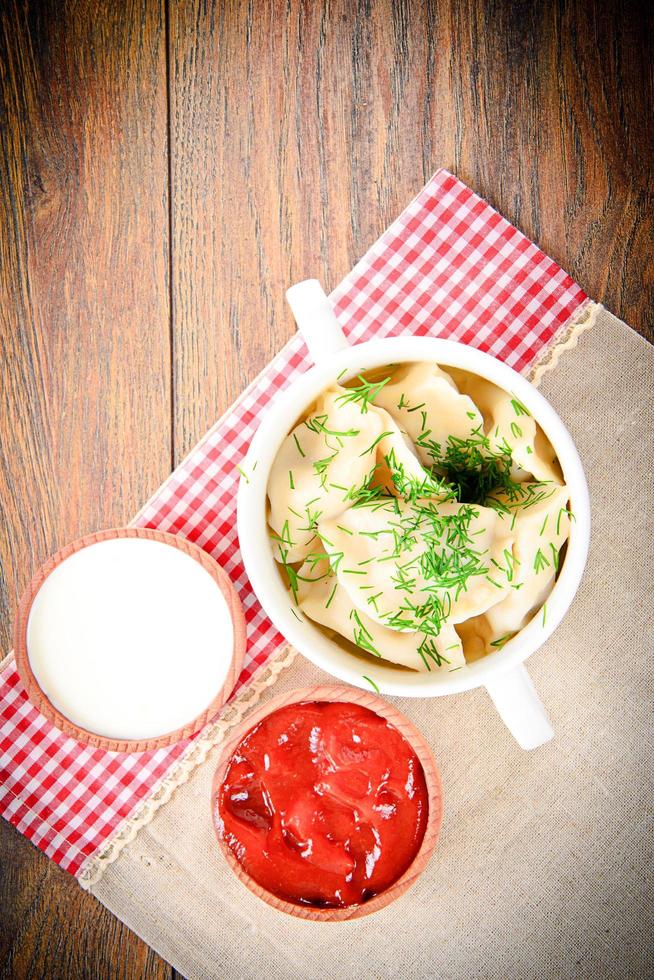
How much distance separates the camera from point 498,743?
1.12m

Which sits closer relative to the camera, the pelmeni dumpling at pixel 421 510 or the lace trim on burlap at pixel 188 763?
the pelmeni dumpling at pixel 421 510

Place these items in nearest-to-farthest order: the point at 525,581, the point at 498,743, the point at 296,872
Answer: the point at 525,581, the point at 296,872, the point at 498,743

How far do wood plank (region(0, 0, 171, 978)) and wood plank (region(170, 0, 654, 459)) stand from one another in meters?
0.04

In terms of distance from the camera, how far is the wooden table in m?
1.14

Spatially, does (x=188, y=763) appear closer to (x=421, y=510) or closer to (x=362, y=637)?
(x=362, y=637)

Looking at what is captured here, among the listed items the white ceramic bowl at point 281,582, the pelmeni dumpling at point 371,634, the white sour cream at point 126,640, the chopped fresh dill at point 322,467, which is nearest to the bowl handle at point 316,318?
the white ceramic bowl at point 281,582

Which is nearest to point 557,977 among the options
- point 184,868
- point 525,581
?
point 184,868

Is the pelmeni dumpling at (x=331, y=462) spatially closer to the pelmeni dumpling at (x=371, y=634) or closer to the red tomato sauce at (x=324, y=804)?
the pelmeni dumpling at (x=371, y=634)

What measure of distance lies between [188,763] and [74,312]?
64 cm

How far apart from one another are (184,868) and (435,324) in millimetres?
816

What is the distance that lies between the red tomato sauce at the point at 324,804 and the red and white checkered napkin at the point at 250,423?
0.12m

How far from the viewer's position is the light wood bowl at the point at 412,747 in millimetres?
997

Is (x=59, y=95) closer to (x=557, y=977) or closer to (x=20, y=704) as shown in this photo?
(x=20, y=704)

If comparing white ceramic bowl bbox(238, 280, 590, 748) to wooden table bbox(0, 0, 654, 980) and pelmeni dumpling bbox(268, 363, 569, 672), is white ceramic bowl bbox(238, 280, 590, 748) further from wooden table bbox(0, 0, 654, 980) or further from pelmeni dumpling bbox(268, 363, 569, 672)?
wooden table bbox(0, 0, 654, 980)
